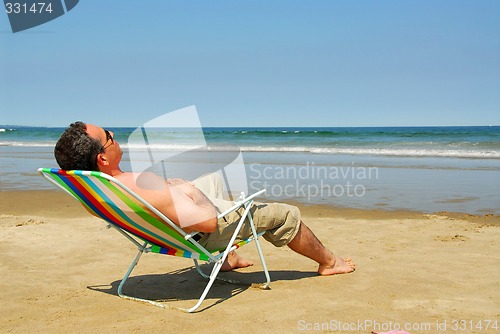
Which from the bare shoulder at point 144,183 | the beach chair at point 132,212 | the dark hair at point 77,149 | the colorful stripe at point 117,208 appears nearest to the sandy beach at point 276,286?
the beach chair at point 132,212

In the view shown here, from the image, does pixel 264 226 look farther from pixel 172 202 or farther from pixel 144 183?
pixel 144 183

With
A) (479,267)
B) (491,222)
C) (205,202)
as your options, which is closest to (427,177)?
(491,222)

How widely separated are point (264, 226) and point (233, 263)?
0.94 metres

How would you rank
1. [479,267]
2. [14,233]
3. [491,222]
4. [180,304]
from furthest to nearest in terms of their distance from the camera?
1. [491,222]
2. [14,233]
3. [479,267]
4. [180,304]

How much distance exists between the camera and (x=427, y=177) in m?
11.7

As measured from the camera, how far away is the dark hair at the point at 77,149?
3119mm

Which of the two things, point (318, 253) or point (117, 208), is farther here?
point (318, 253)

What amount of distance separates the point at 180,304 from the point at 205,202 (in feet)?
2.49

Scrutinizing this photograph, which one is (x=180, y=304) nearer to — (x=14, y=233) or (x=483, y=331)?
(x=483, y=331)

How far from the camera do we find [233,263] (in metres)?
4.55

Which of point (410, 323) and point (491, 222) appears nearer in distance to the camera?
point (410, 323)

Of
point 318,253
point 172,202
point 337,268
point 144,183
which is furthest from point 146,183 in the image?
point 337,268

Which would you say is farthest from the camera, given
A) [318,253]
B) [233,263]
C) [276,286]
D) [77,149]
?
[233,263]

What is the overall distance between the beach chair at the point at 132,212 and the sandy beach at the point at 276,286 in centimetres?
31
